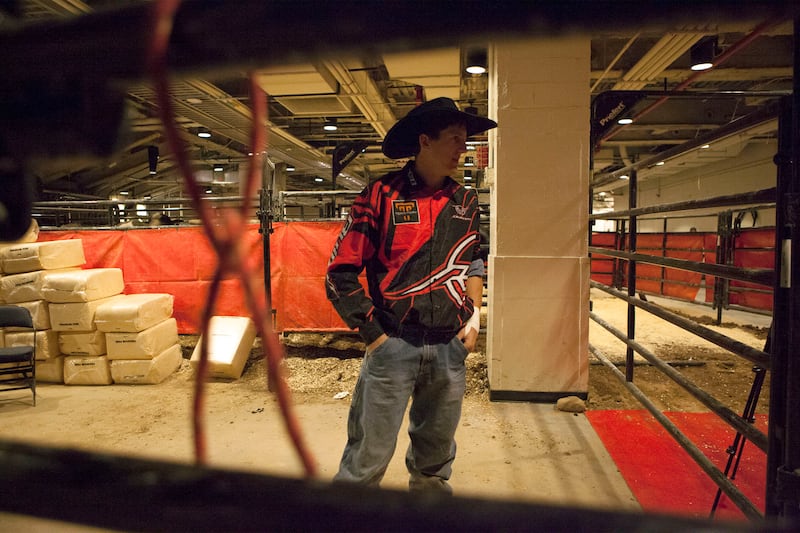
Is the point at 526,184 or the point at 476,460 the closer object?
the point at 476,460

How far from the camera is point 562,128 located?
145 inches

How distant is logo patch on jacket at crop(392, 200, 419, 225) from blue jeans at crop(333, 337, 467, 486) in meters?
0.48

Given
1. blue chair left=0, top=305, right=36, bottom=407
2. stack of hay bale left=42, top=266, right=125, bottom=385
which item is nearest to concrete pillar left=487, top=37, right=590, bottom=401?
stack of hay bale left=42, top=266, right=125, bottom=385

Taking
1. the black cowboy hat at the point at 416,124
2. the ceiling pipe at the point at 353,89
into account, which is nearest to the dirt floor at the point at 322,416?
the black cowboy hat at the point at 416,124

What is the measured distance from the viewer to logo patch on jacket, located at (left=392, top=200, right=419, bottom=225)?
195 centimetres

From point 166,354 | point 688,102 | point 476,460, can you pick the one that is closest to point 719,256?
point 688,102

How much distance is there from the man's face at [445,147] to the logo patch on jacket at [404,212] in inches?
8.3

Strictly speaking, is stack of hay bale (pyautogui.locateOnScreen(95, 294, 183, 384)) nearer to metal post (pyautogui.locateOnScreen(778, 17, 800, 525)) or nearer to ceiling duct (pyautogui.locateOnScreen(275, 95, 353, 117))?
ceiling duct (pyautogui.locateOnScreen(275, 95, 353, 117))

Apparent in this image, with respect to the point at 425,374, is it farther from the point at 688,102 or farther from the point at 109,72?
the point at 688,102

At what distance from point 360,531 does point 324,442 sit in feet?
9.89

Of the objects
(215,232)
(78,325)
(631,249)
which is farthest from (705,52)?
(78,325)

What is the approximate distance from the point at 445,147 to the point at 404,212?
0.32m

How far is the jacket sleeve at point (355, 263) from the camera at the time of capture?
1888mm

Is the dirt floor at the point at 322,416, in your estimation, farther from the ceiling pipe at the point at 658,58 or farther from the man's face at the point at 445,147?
the ceiling pipe at the point at 658,58
